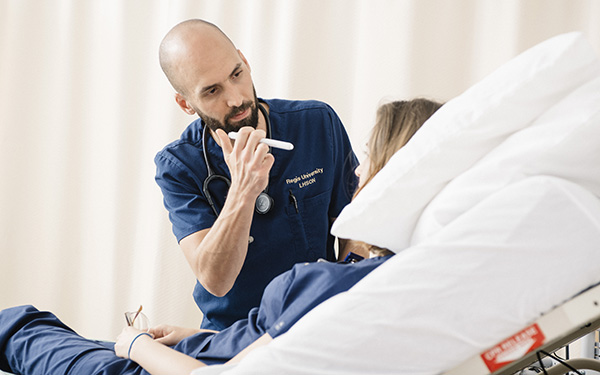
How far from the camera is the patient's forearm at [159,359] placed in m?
1.12

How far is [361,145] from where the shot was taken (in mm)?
2391

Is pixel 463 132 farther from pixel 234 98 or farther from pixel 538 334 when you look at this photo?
pixel 234 98

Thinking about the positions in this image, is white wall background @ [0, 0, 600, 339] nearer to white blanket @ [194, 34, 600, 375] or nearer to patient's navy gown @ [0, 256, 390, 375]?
patient's navy gown @ [0, 256, 390, 375]

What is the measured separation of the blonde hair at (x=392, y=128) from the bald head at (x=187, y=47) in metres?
0.67

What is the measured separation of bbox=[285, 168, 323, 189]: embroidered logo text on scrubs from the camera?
1709 mm

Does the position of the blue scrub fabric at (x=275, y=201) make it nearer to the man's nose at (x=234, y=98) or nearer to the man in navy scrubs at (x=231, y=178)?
the man in navy scrubs at (x=231, y=178)

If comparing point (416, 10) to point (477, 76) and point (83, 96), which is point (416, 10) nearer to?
point (477, 76)

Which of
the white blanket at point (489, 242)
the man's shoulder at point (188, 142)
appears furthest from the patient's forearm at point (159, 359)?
the man's shoulder at point (188, 142)

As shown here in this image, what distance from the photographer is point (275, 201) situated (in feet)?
5.56

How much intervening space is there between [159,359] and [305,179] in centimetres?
72

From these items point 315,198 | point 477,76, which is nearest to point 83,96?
→ point 315,198

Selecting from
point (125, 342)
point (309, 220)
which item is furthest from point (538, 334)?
point (309, 220)

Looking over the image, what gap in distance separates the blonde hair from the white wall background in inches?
49.7

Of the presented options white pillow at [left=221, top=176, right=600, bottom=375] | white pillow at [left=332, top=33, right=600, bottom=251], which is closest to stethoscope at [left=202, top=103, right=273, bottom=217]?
white pillow at [left=332, top=33, right=600, bottom=251]
